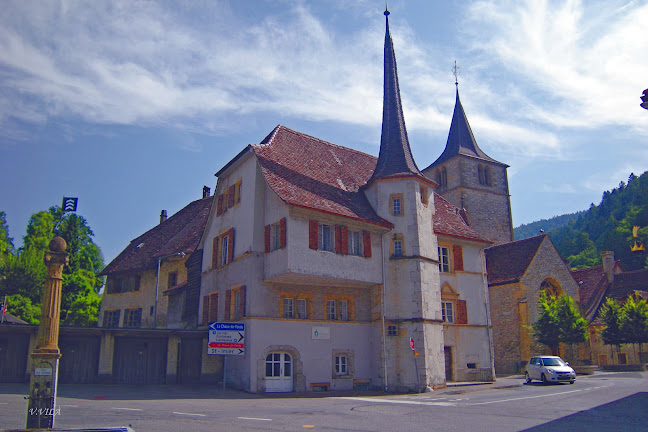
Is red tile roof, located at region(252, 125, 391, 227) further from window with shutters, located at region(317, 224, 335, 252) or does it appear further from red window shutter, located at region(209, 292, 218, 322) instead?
red window shutter, located at region(209, 292, 218, 322)

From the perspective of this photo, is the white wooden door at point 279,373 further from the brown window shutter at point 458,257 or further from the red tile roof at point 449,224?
the brown window shutter at point 458,257

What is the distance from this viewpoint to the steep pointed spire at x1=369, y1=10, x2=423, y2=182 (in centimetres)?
2989

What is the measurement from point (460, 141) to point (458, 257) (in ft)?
106

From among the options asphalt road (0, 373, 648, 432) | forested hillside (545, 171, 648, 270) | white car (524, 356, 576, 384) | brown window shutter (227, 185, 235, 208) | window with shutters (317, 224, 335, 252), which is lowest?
asphalt road (0, 373, 648, 432)

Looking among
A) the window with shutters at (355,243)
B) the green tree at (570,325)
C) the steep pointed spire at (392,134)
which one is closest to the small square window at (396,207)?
the steep pointed spire at (392,134)

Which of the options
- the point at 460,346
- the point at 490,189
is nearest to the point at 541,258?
the point at 460,346

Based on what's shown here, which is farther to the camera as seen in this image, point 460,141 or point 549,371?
point 460,141

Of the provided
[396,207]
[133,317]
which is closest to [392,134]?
[396,207]

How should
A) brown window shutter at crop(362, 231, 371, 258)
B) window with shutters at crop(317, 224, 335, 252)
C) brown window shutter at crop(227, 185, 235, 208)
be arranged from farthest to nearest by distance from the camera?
brown window shutter at crop(227, 185, 235, 208) < brown window shutter at crop(362, 231, 371, 258) < window with shutters at crop(317, 224, 335, 252)

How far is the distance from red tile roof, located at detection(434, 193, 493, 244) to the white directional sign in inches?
520

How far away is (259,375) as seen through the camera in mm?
23844

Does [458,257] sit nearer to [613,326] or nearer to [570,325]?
[570,325]

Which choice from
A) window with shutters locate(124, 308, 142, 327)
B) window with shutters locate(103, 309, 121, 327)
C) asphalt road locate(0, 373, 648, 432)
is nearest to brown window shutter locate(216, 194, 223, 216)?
asphalt road locate(0, 373, 648, 432)

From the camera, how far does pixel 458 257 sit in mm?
32750
